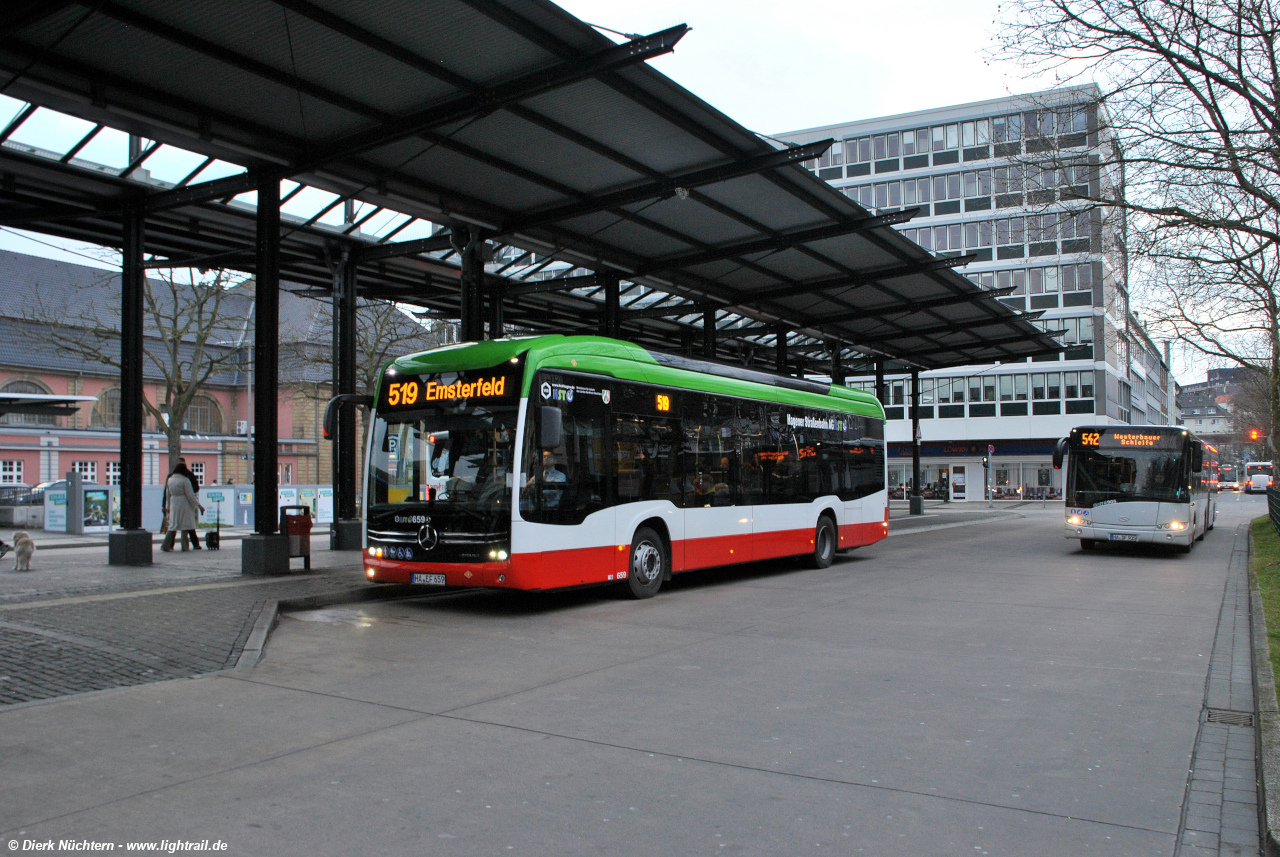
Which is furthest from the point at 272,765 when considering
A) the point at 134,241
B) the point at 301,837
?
the point at 134,241

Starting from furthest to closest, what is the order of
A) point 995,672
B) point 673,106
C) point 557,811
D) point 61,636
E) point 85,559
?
1. point 85,559
2. point 673,106
3. point 61,636
4. point 995,672
5. point 557,811

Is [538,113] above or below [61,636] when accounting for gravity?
above

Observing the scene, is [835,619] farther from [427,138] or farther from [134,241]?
[134,241]

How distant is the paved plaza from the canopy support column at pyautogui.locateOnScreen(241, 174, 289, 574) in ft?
6.33

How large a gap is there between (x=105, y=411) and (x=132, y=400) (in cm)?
4971

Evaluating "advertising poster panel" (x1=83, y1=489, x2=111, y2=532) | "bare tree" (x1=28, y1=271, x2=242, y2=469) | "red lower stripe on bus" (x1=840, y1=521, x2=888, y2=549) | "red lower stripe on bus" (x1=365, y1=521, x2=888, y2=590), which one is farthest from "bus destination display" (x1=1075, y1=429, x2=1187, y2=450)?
"advertising poster panel" (x1=83, y1=489, x2=111, y2=532)

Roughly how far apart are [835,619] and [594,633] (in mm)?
2925

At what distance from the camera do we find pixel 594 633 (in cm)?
1027

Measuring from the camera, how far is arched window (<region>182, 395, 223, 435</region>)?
64750mm

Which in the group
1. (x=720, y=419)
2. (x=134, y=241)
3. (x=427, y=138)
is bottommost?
(x=720, y=419)

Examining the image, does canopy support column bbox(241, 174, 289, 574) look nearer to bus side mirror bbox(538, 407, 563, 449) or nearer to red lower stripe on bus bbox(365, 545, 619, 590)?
red lower stripe on bus bbox(365, 545, 619, 590)

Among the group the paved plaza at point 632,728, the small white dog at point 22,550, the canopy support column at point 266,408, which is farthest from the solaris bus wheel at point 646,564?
the small white dog at point 22,550

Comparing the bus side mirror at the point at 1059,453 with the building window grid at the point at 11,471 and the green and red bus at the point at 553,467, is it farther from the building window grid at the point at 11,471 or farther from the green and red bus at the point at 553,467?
the building window grid at the point at 11,471

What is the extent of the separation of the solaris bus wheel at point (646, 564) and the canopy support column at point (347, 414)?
723cm
